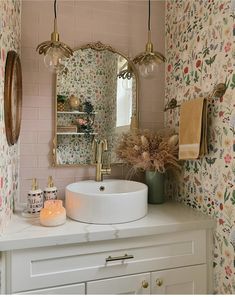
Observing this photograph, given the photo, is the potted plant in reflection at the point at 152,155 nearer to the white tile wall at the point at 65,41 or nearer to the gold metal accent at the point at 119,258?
the white tile wall at the point at 65,41

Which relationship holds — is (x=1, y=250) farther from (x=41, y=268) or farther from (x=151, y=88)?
(x=151, y=88)

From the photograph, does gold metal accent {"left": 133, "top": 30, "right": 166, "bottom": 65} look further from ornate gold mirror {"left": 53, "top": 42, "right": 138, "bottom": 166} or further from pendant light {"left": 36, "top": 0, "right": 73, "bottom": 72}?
pendant light {"left": 36, "top": 0, "right": 73, "bottom": 72}

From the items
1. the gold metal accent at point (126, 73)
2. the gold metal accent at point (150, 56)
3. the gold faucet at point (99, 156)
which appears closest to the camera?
the gold metal accent at point (150, 56)

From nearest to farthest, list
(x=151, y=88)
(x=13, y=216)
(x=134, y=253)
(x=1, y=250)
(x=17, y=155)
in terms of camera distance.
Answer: (x=1, y=250), (x=134, y=253), (x=13, y=216), (x=17, y=155), (x=151, y=88)

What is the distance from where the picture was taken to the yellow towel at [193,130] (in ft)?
4.37

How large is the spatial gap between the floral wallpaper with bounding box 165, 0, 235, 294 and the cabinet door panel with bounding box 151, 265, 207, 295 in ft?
0.26

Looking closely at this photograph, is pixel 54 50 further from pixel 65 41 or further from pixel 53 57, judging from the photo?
pixel 65 41

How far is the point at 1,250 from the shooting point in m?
1.03

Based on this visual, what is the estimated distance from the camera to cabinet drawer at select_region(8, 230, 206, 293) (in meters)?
1.08

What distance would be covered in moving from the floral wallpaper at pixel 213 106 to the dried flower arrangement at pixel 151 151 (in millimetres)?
132

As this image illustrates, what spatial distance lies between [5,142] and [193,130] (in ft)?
3.18

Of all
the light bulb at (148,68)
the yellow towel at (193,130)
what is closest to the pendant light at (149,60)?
the light bulb at (148,68)

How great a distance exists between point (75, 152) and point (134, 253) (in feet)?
2.48

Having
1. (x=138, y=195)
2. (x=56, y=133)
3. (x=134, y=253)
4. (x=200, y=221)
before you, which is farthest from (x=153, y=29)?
(x=134, y=253)
